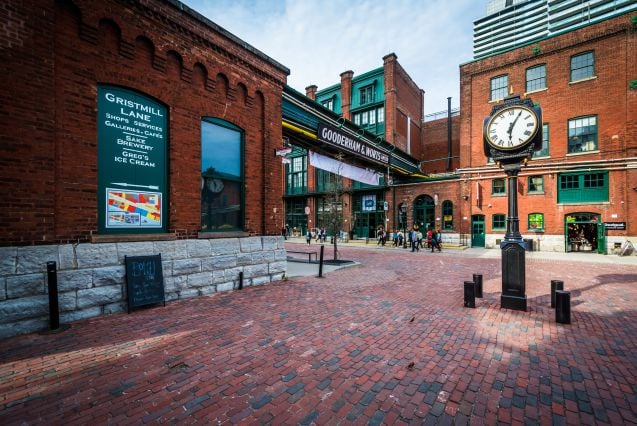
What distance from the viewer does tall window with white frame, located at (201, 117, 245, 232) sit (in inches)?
279

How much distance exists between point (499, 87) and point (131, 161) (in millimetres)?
25183

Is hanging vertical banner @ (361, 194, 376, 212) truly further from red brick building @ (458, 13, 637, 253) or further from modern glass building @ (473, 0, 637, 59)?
modern glass building @ (473, 0, 637, 59)

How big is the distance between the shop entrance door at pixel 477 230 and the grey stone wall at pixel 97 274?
19869 millimetres

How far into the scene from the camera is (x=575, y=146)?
18516 millimetres

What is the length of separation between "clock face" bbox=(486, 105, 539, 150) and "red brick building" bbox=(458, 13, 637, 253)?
15.8 m

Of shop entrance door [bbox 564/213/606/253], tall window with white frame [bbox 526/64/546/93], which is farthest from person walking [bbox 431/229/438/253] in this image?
tall window with white frame [bbox 526/64/546/93]

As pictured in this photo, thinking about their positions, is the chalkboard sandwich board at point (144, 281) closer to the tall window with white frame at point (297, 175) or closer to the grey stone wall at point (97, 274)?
the grey stone wall at point (97, 274)

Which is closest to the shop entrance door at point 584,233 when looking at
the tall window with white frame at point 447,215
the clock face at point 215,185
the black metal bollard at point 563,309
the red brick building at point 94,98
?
the tall window with white frame at point 447,215

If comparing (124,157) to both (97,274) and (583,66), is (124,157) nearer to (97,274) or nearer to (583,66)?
(97,274)

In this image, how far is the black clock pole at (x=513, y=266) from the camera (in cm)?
594

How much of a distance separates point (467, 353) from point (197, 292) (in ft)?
18.7

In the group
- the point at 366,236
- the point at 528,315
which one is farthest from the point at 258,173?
the point at 366,236

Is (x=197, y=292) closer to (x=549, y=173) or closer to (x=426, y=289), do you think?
(x=426, y=289)

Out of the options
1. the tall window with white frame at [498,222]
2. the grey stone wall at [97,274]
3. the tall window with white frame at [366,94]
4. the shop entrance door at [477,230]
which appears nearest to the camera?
the grey stone wall at [97,274]
